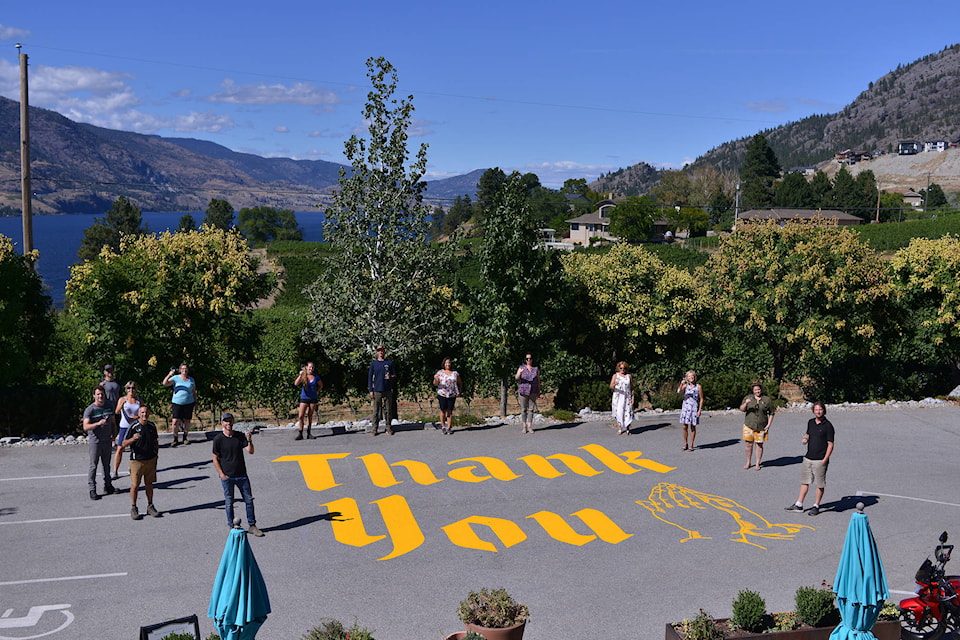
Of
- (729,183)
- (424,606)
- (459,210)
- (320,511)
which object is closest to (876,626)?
(424,606)

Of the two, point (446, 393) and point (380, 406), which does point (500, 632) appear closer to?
point (446, 393)

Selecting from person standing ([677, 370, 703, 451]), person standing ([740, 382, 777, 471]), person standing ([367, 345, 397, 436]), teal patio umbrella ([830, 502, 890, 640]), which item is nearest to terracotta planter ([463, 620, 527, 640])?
teal patio umbrella ([830, 502, 890, 640])

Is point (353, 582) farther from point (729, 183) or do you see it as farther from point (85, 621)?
point (729, 183)

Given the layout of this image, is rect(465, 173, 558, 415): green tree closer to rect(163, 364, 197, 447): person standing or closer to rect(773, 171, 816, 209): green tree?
rect(163, 364, 197, 447): person standing

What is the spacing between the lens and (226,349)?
20.8 m

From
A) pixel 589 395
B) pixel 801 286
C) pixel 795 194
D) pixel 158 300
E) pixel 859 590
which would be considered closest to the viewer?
pixel 859 590

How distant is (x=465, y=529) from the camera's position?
40.5ft

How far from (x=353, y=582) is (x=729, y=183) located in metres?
154

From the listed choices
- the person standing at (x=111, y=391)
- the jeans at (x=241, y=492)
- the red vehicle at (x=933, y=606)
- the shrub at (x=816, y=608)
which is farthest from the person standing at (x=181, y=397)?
the red vehicle at (x=933, y=606)

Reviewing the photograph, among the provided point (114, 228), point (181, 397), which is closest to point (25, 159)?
point (181, 397)

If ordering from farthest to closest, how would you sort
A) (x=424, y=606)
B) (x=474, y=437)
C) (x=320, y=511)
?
1. (x=474, y=437)
2. (x=320, y=511)
3. (x=424, y=606)

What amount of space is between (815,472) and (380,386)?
348 inches

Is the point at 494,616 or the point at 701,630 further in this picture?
the point at 494,616

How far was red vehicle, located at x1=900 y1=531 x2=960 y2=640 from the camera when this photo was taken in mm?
8750
